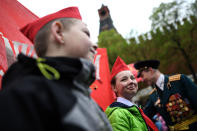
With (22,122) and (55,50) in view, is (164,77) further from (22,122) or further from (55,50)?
(22,122)

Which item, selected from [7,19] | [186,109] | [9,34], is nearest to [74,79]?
[9,34]

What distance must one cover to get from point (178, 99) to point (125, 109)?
4.76 ft

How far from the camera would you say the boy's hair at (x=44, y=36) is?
3.75 feet

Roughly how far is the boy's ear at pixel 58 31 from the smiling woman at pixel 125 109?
1409 mm

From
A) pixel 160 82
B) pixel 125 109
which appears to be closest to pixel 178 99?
pixel 160 82

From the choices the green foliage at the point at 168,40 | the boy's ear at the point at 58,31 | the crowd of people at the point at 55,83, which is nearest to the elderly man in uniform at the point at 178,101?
the crowd of people at the point at 55,83

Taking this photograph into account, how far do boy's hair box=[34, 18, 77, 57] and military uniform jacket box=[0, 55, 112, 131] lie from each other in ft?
0.81

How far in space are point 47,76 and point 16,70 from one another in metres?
0.17

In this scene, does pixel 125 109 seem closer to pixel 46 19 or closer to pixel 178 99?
pixel 178 99

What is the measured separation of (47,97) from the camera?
76cm

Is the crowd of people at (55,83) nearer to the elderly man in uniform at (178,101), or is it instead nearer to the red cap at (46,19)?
the red cap at (46,19)

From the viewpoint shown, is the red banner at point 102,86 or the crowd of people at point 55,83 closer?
the crowd of people at point 55,83

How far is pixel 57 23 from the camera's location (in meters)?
1.18

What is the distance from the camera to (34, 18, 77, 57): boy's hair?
1.14m
